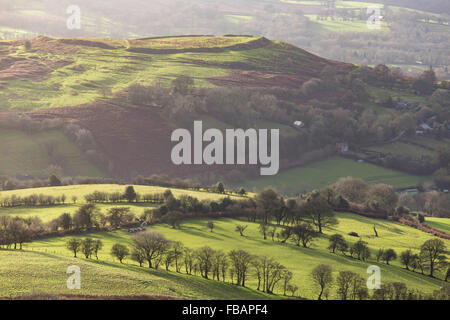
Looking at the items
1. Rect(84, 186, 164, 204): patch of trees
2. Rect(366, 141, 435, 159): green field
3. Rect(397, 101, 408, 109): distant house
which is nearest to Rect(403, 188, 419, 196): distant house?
Rect(366, 141, 435, 159): green field

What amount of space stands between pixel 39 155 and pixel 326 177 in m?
54.1

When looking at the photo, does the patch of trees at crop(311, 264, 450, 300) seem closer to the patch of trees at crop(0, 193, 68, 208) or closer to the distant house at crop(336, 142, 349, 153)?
the patch of trees at crop(0, 193, 68, 208)

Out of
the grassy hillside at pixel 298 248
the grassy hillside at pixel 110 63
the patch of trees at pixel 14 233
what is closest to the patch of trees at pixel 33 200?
the patch of trees at pixel 14 233

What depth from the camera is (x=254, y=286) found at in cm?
4434

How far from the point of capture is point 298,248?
54.7m

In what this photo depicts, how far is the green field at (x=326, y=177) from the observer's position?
96.8 meters

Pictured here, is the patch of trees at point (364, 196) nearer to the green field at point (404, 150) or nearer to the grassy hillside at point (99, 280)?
the green field at point (404, 150)

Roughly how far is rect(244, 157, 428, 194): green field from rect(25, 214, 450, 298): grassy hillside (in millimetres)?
29488

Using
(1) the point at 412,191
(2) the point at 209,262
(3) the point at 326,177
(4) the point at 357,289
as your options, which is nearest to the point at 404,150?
(1) the point at 412,191

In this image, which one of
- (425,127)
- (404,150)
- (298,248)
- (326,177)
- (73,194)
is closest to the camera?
(298,248)

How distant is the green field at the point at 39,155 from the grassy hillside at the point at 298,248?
131 feet

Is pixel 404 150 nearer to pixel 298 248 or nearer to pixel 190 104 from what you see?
pixel 190 104
